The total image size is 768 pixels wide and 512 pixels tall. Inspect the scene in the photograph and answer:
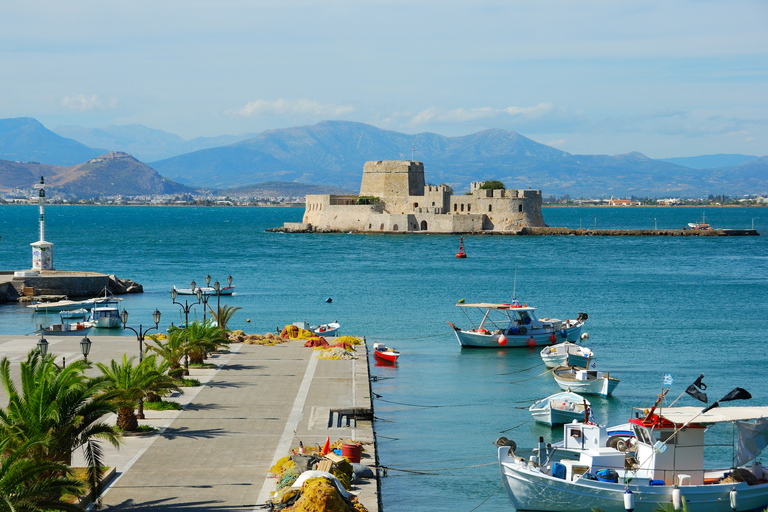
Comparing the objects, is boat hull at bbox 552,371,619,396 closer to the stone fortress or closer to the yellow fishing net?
the yellow fishing net

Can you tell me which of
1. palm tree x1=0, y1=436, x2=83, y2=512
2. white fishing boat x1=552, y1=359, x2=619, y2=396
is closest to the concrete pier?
white fishing boat x1=552, y1=359, x2=619, y2=396

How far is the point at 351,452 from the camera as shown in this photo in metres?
15.1

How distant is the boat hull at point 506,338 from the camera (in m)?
32.7

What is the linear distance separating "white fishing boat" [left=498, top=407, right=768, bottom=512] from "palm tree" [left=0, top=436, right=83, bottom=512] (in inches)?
305

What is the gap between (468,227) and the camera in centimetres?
10388

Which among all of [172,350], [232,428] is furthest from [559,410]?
[172,350]

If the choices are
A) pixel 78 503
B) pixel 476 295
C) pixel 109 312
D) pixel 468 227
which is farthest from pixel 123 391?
pixel 468 227

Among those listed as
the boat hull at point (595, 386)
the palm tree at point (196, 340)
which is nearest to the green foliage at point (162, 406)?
the palm tree at point (196, 340)

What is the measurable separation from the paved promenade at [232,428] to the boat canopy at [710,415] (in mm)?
5335

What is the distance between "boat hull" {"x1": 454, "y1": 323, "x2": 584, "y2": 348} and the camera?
32.7 metres

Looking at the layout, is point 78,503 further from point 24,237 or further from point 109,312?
point 24,237

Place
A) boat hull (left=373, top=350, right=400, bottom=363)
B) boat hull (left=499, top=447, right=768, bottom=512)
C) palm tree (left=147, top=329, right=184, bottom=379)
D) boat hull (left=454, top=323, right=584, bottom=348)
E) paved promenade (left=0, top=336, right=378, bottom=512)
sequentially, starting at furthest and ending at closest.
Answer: boat hull (left=454, top=323, right=584, bottom=348) < boat hull (left=373, top=350, right=400, bottom=363) < palm tree (left=147, top=329, right=184, bottom=379) < boat hull (left=499, top=447, right=768, bottom=512) < paved promenade (left=0, top=336, right=378, bottom=512)

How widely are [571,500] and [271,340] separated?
14.9 m

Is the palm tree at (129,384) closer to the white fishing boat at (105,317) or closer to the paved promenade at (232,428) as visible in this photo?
the paved promenade at (232,428)
